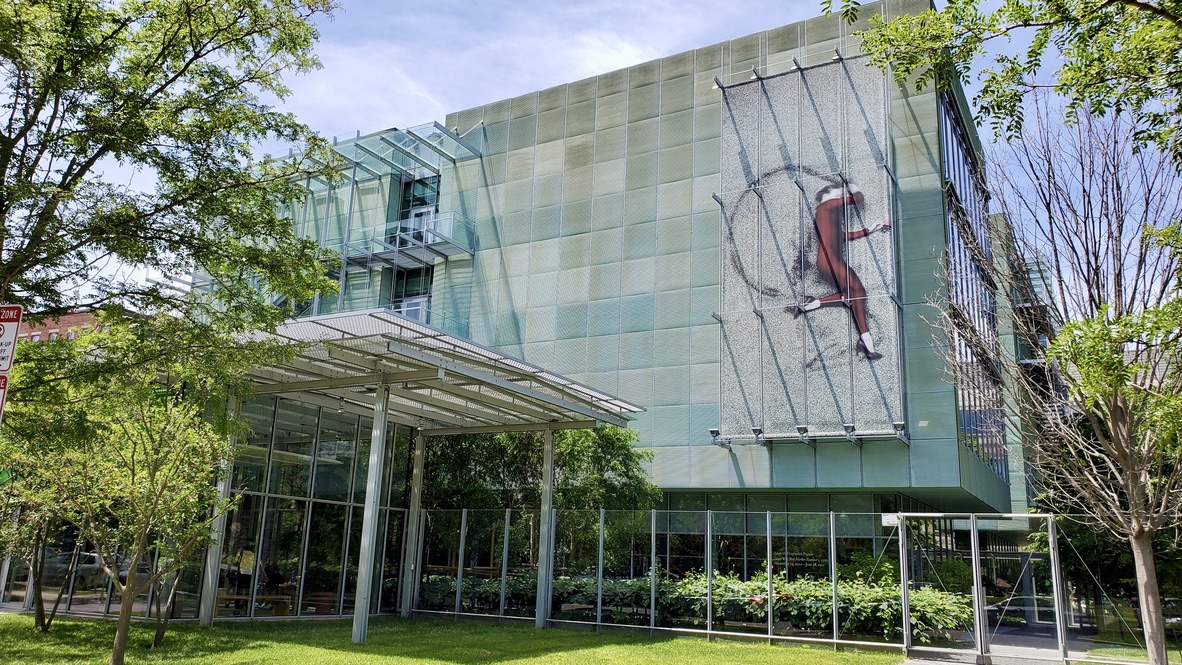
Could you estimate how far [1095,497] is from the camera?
13.1 m

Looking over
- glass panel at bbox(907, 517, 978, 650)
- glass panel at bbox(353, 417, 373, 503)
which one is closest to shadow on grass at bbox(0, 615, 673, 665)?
glass panel at bbox(353, 417, 373, 503)

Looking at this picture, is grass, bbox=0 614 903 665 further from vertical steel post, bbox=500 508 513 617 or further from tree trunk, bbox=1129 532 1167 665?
tree trunk, bbox=1129 532 1167 665

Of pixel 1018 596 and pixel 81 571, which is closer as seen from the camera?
pixel 1018 596

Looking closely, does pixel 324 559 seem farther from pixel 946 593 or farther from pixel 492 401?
pixel 946 593

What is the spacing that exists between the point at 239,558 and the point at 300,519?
1911mm

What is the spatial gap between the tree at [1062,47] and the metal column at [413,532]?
18768mm

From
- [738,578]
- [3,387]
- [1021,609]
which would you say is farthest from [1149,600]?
[3,387]

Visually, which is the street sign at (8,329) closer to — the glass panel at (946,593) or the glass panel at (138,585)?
the glass panel at (138,585)

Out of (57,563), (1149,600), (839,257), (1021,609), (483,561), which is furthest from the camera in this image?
(839,257)

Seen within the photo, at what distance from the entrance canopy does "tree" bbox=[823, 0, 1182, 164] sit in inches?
352

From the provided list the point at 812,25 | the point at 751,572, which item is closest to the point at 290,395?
the point at 751,572

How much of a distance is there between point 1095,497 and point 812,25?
2201 centimetres

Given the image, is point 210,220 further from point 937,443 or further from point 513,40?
point 937,443

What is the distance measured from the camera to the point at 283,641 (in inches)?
634
